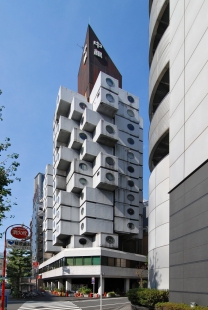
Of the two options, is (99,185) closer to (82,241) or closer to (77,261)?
(82,241)

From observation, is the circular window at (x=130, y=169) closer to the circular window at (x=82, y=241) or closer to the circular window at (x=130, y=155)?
the circular window at (x=130, y=155)

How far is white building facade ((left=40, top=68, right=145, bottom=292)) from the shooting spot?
5638 centimetres

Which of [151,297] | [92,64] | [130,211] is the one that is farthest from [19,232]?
[92,64]

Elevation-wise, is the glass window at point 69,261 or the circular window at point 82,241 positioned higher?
the circular window at point 82,241

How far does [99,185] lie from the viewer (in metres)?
58.8

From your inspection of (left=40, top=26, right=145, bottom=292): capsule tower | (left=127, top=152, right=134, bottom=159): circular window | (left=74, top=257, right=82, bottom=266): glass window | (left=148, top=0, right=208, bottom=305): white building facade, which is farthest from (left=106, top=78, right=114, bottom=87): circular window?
(left=148, top=0, right=208, bottom=305): white building facade

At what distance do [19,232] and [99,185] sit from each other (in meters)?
40.1

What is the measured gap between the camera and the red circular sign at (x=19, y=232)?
1870 centimetres

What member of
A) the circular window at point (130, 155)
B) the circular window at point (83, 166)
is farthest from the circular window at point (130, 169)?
the circular window at point (83, 166)

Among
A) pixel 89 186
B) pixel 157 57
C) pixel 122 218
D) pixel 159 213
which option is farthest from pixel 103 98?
pixel 159 213

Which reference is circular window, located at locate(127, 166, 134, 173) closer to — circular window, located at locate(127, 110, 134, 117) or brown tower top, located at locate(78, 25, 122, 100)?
circular window, located at locate(127, 110, 134, 117)

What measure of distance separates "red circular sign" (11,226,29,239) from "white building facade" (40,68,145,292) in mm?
36308

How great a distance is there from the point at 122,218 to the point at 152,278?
34.8 metres

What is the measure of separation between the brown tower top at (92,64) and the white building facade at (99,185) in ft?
17.4
